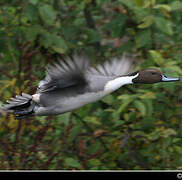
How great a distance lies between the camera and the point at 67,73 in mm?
3441

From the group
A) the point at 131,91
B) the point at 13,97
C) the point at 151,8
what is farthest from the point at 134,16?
the point at 13,97

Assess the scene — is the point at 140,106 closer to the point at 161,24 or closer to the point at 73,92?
the point at 73,92

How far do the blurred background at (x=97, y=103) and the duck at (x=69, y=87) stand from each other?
115mm

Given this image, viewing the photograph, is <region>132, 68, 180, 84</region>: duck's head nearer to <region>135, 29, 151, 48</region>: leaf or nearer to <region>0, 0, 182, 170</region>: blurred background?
<region>0, 0, 182, 170</region>: blurred background

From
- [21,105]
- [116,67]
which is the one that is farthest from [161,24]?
[21,105]

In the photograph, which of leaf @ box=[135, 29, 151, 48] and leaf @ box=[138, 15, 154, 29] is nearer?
leaf @ box=[138, 15, 154, 29]

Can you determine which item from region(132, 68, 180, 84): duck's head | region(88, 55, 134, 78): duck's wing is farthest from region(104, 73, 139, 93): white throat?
region(88, 55, 134, 78): duck's wing

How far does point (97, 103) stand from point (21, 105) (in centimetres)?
93

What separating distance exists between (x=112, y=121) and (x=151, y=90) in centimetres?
42

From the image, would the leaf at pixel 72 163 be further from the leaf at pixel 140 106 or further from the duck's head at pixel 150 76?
the duck's head at pixel 150 76

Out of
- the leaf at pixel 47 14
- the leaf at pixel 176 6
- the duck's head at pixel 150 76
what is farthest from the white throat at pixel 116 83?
the leaf at pixel 47 14

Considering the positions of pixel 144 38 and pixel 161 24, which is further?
pixel 144 38

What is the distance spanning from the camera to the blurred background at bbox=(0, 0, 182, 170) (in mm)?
4012

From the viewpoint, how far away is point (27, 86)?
379 centimetres
